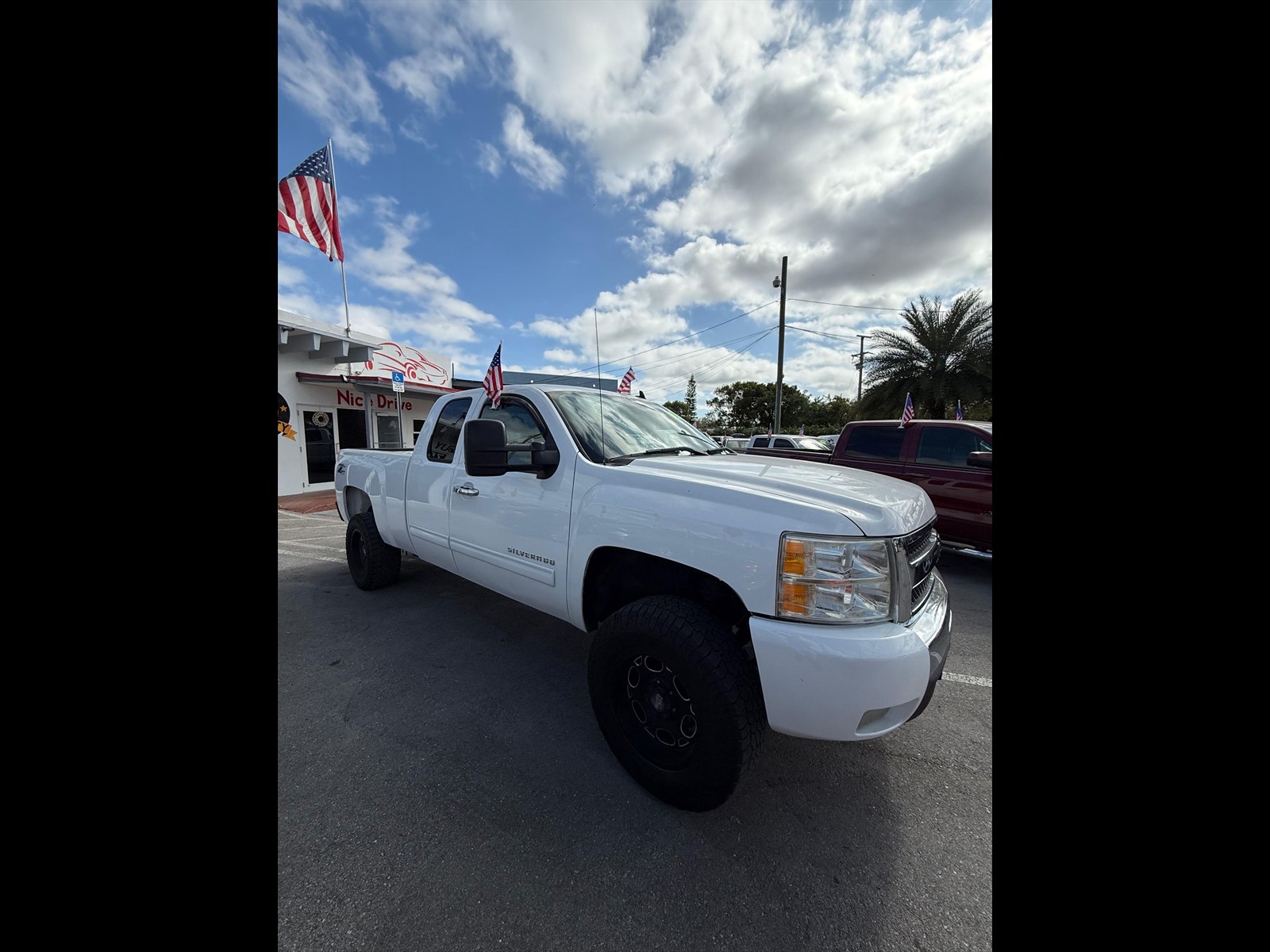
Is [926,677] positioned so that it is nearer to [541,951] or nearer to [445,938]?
[541,951]

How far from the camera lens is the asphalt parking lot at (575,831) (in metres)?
1.44

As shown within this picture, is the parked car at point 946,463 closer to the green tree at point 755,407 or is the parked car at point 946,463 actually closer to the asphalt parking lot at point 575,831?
the asphalt parking lot at point 575,831

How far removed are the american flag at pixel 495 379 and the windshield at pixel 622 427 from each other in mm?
418

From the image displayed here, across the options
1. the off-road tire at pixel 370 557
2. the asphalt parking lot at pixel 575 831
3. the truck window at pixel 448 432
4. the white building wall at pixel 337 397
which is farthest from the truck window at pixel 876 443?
the white building wall at pixel 337 397

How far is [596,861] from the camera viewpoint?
1657 mm

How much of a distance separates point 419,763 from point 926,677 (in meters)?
2.23

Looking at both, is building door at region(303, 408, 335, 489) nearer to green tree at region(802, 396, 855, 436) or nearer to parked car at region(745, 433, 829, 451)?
parked car at region(745, 433, 829, 451)

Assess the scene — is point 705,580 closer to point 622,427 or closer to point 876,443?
point 622,427

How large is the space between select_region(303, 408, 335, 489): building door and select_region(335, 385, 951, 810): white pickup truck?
11.3 meters

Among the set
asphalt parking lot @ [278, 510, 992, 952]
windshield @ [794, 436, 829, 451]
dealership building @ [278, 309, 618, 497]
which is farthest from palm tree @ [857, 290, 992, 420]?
asphalt parking lot @ [278, 510, 992, 952]

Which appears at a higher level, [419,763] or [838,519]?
[838,519]
